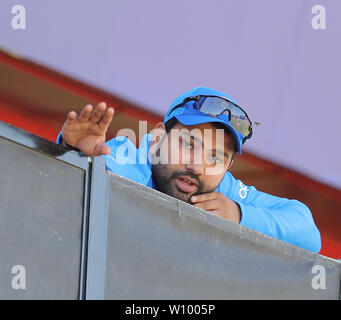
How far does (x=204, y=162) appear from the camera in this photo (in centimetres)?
139

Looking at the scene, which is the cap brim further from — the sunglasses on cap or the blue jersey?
the blue jersey

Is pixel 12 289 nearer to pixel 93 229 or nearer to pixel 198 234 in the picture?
pixel 93 229

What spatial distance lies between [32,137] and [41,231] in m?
0.12

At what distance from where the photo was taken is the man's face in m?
1.38

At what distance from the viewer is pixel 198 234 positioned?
3.02ft

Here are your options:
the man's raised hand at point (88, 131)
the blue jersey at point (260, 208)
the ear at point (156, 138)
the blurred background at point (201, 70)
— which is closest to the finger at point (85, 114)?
the man's raised hand at point (88, 131)

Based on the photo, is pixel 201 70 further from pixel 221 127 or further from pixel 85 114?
pixel 85 114

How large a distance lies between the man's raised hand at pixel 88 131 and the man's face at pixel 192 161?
1.38 ft

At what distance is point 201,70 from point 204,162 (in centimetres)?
192

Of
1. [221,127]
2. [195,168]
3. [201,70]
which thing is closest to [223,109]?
[221,127]

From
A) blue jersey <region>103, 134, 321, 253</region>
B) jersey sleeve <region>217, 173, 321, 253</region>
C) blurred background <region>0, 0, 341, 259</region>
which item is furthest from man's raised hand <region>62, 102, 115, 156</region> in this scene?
blurred background <region>0, 0, 341, 259</region>

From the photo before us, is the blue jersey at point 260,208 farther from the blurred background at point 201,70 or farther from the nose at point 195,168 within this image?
the blurred background at point 201,70

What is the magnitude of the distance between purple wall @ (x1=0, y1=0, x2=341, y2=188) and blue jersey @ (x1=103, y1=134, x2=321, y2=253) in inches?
60.2
